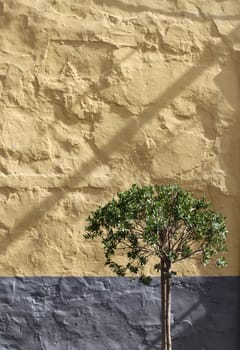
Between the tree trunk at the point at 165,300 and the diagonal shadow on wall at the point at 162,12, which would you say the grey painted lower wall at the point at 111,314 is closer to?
the tree trunk at the point at 165,300

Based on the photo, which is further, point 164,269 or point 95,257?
point 95,257

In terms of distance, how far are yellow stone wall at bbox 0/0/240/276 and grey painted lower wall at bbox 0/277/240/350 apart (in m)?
0.13

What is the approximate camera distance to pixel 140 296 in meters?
7.39

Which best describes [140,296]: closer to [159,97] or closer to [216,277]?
[216,277]

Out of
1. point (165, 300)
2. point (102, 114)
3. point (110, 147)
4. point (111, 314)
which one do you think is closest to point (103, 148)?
point (110, 147)

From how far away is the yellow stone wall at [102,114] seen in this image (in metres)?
7.26

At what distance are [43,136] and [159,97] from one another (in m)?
1.06

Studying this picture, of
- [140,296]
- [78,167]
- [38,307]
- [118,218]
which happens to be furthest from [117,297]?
[118,218]

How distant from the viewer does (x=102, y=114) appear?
24.3 ft

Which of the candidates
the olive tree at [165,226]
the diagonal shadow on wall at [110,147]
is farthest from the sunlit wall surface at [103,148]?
the olive tree at [165,226]

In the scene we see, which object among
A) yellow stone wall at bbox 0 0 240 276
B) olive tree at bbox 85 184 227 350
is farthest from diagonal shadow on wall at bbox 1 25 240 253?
olive tree at bbox 85 184 227 350

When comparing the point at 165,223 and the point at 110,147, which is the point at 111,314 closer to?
the point at 110,147

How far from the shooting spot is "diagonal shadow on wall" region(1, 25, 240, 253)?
7.23 m

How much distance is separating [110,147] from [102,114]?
0.29 m
